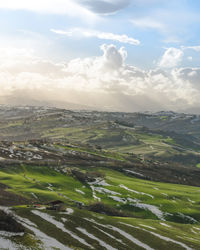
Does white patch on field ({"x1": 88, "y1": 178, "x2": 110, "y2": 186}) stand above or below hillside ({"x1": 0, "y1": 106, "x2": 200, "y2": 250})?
below

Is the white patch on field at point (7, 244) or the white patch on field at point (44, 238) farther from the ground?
the white patch on field at point (7, 244)

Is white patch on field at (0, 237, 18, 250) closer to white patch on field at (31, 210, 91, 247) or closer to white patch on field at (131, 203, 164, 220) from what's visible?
white patch on field at (31, 210, 91, 247)

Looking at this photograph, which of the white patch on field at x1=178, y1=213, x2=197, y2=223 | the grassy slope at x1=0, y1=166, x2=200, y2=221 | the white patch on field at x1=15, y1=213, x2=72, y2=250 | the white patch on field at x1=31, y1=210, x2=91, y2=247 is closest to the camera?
the white patch on field at x1=15, y1=213, x2=72, y2=250

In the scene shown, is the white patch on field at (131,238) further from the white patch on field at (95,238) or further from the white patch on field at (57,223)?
the white patch on field at (57,223)

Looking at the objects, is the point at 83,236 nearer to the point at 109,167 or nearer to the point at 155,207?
the point at 155,207

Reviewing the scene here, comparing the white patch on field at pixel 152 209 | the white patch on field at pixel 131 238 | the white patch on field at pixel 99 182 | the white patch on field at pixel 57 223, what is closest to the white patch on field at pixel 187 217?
the white patch on field at pixel 152 209

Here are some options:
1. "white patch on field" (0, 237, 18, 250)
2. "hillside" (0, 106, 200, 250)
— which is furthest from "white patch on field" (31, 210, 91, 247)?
"white patch on field" (0, 237, 18, 250)

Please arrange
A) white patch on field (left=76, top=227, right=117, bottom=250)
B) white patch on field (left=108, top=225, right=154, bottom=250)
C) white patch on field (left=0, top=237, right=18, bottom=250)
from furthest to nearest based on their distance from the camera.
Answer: white patch on field (left=108, top=225, right=154, bottom=250), white patch on field (left=76, top=227, right=117, bottom=250), white patch on field (left=0, top=237, right=18, bottom=250)

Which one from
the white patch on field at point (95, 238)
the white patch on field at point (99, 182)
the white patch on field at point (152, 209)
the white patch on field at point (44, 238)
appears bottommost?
the white patch on field at point (99, 182)

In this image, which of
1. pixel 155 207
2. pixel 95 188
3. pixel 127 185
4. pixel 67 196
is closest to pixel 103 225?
pixel 67 196

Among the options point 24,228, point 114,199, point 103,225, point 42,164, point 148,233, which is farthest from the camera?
point 42,164

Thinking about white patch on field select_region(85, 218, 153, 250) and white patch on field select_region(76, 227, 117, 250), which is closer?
white patch on field select_region(76, 227, 117, 250)
